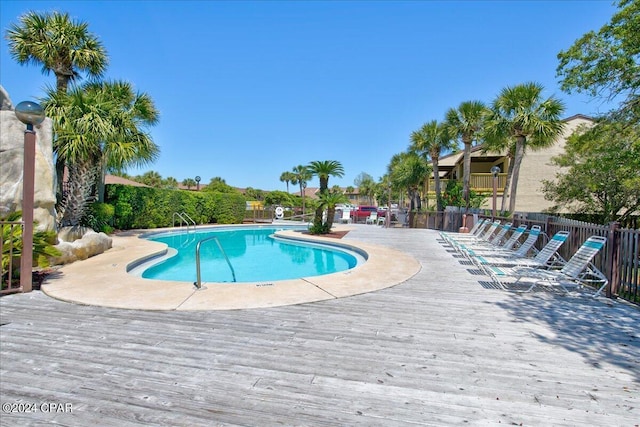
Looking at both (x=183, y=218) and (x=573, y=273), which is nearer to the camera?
(x=573, y=273)

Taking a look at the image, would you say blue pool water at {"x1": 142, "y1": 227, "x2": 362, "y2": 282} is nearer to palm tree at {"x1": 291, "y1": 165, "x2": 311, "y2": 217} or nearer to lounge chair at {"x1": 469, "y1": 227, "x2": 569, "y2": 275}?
lounge chair at {"x1": 469, "y1": 227, "x2": 569, "y2": 275}

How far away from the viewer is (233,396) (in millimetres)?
2377

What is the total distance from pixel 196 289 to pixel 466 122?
18.4 m

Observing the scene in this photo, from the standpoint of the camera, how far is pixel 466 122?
18766 mm

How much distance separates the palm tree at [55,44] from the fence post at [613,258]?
1694 centimetres

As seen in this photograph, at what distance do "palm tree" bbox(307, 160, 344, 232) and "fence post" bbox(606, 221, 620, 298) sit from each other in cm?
1129

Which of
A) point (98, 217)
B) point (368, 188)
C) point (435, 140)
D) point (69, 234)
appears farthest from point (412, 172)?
point (368, 188)

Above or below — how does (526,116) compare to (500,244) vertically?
above

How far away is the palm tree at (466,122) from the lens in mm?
18625

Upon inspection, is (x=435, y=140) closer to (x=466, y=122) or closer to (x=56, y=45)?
(x=466, y=122)

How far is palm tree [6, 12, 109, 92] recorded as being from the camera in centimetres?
1198

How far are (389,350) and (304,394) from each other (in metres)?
1.13

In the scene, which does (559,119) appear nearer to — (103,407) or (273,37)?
(273,37)

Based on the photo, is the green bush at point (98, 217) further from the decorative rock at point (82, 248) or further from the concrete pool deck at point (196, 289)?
the concrete pool deck at point (196, 289)
